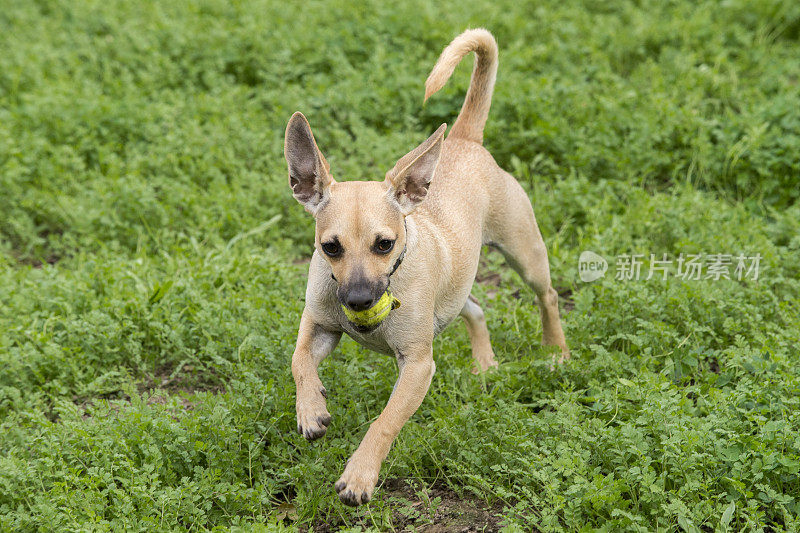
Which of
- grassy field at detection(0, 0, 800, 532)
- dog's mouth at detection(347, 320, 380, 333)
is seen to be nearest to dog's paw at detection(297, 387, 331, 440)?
dog's mouth at detection(347, 320, 380, 333)

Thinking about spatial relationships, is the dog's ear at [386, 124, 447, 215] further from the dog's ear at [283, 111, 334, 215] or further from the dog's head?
the dog's ear at [283, 111, 334, 215]

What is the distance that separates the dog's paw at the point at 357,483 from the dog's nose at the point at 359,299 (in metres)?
0.74

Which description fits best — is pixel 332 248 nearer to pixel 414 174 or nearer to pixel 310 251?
pixel 414 174

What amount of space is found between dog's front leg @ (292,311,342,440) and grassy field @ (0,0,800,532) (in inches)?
20.2

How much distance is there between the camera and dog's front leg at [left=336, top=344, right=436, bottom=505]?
3.93 metres

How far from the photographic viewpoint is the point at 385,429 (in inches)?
164

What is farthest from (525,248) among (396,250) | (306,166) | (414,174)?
(306,166)

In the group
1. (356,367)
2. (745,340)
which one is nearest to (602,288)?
(745,340)

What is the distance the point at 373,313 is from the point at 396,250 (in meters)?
0.34

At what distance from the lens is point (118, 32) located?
10.2 m

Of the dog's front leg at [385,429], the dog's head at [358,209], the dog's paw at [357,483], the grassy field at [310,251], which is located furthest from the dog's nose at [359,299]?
the grassy field at [310,251]

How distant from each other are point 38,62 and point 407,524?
7.80 m

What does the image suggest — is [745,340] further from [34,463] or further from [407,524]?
[34,463]
